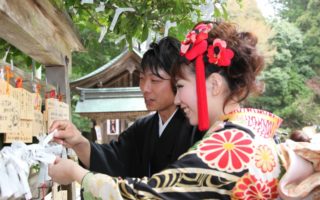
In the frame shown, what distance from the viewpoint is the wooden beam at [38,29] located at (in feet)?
5.16

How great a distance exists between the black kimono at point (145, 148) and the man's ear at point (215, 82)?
0.85 meters

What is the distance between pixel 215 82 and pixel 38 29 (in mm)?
893

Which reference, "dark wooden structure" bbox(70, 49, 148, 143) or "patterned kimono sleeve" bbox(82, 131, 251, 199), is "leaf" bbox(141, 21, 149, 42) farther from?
"dark wooden structure" bbox(70, 49, 148, 143)

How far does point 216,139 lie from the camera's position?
58.0 inches

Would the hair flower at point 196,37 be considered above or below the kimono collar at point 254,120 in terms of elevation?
above

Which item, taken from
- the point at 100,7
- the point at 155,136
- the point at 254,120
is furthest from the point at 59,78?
the point at 254,120

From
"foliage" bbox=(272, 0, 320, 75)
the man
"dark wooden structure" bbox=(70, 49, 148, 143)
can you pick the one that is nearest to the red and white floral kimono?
the man

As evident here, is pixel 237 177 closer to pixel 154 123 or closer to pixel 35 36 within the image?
pixel 35 36

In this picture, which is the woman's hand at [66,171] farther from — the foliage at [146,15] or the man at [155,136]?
the foliage at [146,15]

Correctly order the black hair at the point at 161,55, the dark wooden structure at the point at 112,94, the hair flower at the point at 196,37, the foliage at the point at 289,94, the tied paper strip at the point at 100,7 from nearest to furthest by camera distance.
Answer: the hair flower at the point at 196,37, the black hair at the point at 161,55, the tied paper strip at the point at 100,7, the dark wooden structure at the point at 112,94, the foliage at the point at 289,94

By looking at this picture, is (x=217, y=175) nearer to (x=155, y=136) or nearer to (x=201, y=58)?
(x=201, y=58)

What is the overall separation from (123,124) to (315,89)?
16111 mm

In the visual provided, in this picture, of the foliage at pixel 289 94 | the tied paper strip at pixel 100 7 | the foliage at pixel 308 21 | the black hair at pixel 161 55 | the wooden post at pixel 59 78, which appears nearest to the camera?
the black hair at pixel 161 55

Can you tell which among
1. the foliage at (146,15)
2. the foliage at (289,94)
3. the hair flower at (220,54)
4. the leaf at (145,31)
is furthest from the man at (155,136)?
the foliage at (289,94)
